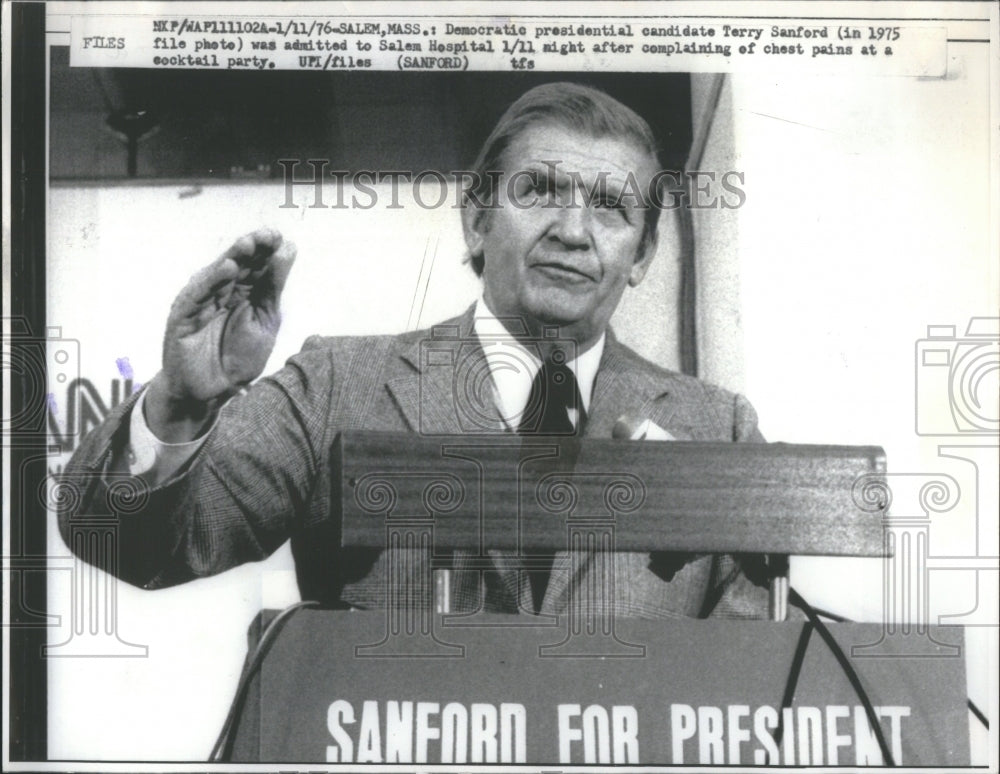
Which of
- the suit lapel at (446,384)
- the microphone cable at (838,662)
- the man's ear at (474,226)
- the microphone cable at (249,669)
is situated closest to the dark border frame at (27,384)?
the microphone cable at (249,669)

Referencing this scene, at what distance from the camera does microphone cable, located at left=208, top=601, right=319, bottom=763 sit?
289cm

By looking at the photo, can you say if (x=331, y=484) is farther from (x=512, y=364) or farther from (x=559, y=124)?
(x=559, y=124)

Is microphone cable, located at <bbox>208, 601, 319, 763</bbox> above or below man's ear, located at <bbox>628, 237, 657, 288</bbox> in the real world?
below

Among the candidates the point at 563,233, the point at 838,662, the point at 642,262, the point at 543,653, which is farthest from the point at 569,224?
the point at 838,662

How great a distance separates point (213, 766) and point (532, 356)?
120 centimetres

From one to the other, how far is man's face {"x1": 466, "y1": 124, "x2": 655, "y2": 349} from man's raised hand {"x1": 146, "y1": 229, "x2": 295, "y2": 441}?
1.60ft

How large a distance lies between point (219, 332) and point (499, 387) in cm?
67

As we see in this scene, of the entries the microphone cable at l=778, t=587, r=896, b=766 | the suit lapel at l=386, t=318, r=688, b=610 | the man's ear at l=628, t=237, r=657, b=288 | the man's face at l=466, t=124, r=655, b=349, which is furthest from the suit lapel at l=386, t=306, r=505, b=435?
the microphone cable at l=778, t=587, r=896, b=766

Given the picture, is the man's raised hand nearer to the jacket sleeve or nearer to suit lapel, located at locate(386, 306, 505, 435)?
the jacket sleeve

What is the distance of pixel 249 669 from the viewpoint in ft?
9.49

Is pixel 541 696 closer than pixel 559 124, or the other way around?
pixel 541 696

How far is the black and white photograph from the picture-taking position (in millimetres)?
2889

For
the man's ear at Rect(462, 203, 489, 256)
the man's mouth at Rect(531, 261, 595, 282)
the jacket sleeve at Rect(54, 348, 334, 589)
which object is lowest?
the jacket sleeve at Rect(54, 348, 334, 589)

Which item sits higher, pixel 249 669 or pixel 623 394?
pixel 623 394
